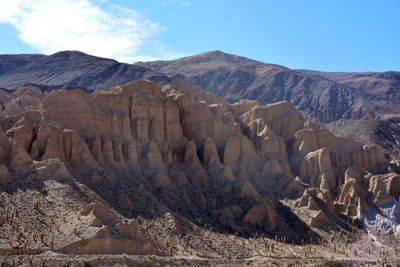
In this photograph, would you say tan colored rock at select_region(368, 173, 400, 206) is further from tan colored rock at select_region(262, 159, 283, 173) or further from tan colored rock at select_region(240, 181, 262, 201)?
tan colored rock at select_region(240, 181, 262, 201)

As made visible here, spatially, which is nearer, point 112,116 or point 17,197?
point 17,197

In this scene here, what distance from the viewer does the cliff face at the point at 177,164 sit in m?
66.9

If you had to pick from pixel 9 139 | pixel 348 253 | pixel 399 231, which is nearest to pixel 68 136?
pixel 9 139

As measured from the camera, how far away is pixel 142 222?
6962 centimetres

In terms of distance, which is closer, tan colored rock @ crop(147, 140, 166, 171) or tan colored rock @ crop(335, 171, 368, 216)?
tan colored rock @ crop(147, 140, 166, 171)

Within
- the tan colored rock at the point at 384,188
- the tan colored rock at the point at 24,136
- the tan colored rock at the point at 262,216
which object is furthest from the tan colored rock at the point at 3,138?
the tan colored rock at the point at 384,188

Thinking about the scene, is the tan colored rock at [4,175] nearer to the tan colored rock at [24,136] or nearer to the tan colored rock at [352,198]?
the tan colored rock at [24,136]

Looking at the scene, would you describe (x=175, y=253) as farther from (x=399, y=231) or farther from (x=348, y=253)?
(x=399, y=231)

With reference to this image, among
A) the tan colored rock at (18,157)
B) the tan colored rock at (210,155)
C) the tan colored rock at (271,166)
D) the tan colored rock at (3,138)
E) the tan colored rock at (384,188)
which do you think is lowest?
the tan colored rock at (384,188)

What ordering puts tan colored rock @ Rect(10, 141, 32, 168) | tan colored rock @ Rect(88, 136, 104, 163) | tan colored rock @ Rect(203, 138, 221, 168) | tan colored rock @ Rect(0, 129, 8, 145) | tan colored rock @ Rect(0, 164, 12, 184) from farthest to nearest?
tan colored rock @ Rect(203, 138, 221, 168) → tan colored rock @ Rect(88, 136, 104, 163) → tan colored rock @ Rect(0, 129, 8, 145) → tan colored rock @ Rect(10, 141, 32, 168) → tan colored rock @ Rect(0, 164, 12, 184)

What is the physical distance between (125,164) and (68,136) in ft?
34.3

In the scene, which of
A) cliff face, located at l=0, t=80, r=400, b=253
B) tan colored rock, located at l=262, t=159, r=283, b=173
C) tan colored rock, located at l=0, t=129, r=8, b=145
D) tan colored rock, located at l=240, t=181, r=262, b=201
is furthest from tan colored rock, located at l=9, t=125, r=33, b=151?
tan colored rock, located at l=262, t=159, r=283, b=173

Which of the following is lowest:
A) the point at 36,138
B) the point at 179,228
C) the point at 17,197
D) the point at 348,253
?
the point at 348,253

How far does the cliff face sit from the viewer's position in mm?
66938
